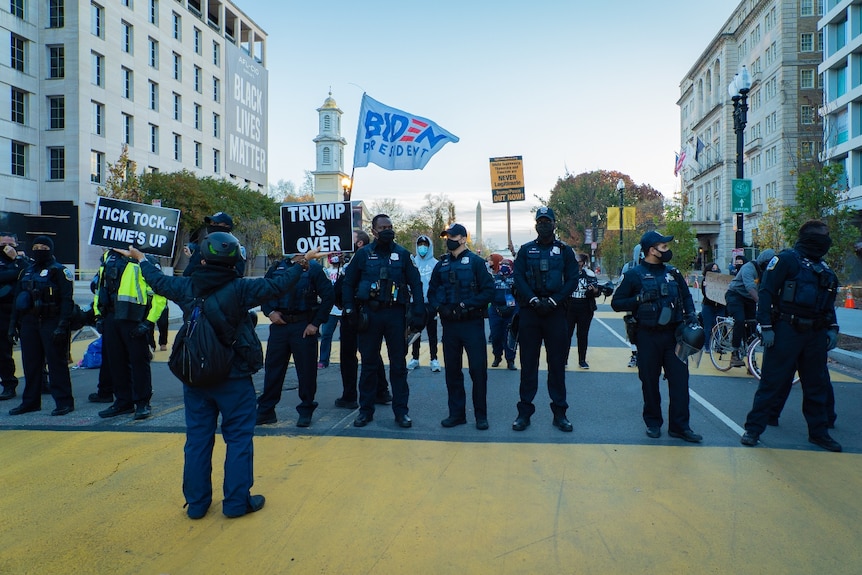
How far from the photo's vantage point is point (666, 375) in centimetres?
639

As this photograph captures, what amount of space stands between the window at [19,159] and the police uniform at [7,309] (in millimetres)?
38976

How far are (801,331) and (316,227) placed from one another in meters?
4.94

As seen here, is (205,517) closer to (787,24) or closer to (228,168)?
(787,24)

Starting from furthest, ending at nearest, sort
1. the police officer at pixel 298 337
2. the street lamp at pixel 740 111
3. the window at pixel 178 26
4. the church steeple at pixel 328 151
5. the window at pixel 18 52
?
the church steeple at pixel 328 151 < the window at pixel 178 26 < the window at pixel 18 52 < the street lamp at pixel 740 111 < the police officer at pixel 298 337

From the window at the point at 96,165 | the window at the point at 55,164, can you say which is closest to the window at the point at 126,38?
the window at the point at 96,165

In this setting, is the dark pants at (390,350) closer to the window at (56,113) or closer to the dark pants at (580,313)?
the dark pants at (580,313)

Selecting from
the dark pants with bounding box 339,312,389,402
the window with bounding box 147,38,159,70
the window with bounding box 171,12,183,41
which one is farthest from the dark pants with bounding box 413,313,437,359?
the window with bounding box 171,12,183,41

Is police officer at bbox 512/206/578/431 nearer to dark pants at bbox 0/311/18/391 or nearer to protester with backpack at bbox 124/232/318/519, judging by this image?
protester with backpack at bbox 124/232/318/519

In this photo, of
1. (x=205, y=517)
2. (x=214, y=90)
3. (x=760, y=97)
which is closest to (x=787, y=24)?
(x=760, y=97)

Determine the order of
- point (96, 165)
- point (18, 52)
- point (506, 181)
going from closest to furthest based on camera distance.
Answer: point (506, 181)
point (18, 52)
point (96, 165)

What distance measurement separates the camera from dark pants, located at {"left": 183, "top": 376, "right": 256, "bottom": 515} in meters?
4.30

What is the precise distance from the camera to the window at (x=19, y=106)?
40.6 meters

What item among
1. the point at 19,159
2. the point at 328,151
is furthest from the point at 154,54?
the point at 328,151

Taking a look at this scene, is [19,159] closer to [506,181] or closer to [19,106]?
[19,106]
